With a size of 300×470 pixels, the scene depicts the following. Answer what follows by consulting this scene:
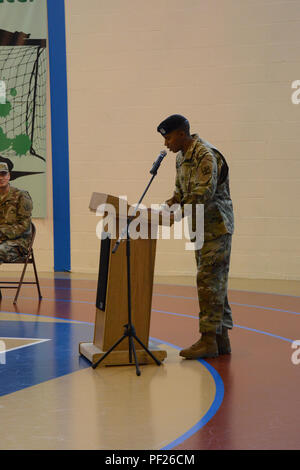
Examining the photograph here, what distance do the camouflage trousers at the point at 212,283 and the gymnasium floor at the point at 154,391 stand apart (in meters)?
0.28

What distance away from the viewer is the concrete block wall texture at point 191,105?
8703 millimetres

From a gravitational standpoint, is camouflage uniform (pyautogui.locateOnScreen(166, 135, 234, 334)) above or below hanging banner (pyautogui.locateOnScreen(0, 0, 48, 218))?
below

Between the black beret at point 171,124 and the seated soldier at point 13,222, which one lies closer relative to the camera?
the black beret at point 171,124

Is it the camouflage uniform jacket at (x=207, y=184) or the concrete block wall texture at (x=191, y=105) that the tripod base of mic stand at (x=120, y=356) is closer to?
the camouflage uniform jacket at (x=207, y=184)

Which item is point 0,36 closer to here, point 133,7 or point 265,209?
point 133,7

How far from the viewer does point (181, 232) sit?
907cm

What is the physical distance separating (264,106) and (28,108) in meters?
3.56

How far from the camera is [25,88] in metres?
9.49

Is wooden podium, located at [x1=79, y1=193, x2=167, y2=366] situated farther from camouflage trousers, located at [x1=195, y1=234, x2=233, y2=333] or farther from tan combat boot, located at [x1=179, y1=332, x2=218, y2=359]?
camouflage trousers, located at [x1=195, y1=234, x2=233, y2=333]

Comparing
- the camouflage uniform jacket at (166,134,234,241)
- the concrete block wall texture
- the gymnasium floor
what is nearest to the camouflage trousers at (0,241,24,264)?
the gymnasium floor

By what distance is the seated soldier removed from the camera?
6.77m

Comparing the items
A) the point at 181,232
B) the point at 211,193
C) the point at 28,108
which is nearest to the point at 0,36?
the point at 28,108

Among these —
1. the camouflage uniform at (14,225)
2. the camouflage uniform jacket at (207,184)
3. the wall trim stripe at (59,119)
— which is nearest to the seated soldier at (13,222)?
the camouflage uniform at (14,225)

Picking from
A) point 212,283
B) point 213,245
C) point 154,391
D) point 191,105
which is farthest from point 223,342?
point 191,105
